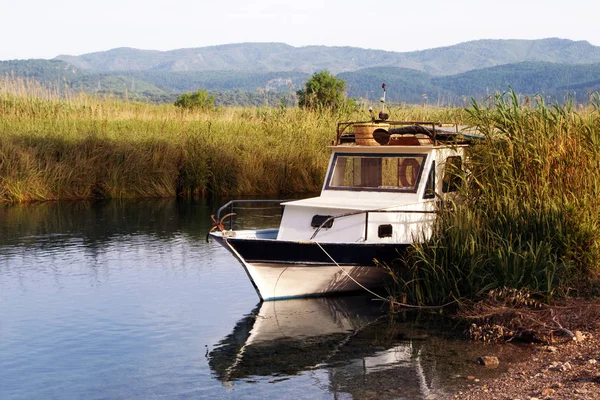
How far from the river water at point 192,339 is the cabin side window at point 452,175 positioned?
2.18 meters

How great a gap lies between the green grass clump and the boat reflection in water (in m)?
0.96

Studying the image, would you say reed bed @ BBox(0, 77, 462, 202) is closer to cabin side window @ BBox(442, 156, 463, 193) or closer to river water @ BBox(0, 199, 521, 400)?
river water @ BBox(0, 199, 521, 400)

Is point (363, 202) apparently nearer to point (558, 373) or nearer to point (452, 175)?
point (452, 175)

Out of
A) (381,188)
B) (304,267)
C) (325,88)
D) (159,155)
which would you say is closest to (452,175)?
(381,188)

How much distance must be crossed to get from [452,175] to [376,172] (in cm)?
115

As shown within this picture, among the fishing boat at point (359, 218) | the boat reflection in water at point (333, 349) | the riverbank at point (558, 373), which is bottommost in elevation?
the boat reflection in water at point (333, 349)

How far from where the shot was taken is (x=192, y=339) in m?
9.91

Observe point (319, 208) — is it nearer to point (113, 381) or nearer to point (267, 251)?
point (267, 251)

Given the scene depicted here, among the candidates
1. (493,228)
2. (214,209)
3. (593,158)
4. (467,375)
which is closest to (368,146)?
(493,228)

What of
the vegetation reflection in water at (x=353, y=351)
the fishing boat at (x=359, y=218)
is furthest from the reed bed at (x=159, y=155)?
the vegetation reflection in water at (x=353, y=351)

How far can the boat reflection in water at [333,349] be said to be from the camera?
834 cm

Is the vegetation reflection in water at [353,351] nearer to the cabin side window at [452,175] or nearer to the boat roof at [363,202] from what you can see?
the boat roof at [363,202]

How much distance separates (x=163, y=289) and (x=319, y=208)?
276 centimetres

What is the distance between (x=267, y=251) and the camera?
11133mm
